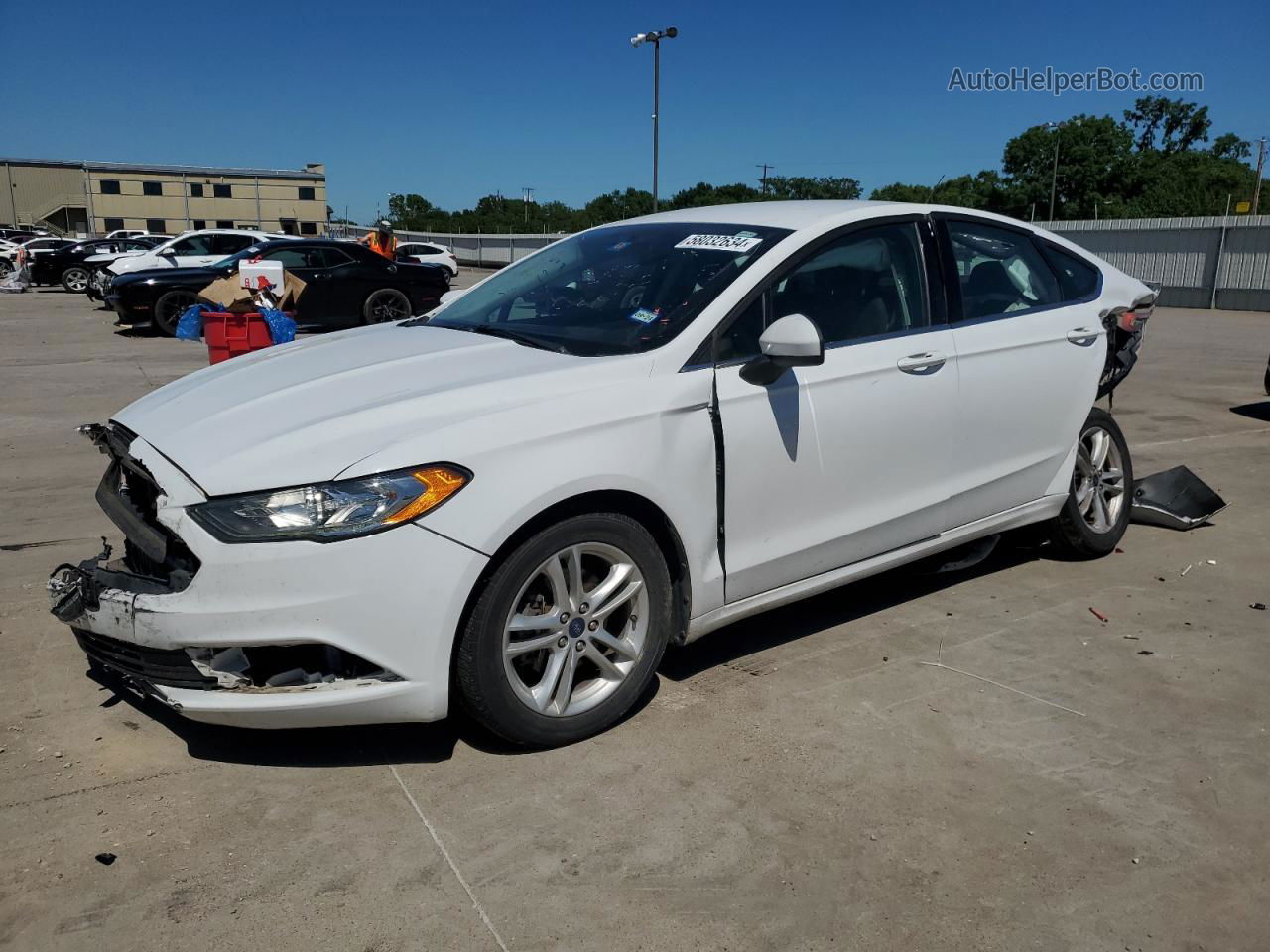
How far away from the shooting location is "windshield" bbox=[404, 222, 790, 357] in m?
3.61

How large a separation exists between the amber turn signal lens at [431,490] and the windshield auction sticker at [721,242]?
5.00 ft

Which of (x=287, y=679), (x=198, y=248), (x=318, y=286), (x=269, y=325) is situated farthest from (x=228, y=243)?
(x=287, y=679)

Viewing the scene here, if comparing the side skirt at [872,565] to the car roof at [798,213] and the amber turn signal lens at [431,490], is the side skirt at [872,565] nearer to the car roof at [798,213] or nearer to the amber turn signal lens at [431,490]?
the amber turn signal lens at [431,490]

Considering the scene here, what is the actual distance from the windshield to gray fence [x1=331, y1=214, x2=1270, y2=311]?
2526cm

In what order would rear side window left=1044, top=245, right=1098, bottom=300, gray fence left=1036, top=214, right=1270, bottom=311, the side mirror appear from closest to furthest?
the side mirror → rear side window left=1044, top=245, right=1098, bottom=300 → gray fence left=1036, top=214, right=1270, bottom=311

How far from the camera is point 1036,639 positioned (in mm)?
4297

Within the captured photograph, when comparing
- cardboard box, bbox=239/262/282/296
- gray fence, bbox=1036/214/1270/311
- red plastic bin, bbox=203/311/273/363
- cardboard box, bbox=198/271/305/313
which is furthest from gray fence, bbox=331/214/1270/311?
red plastic bin, bbox=203/311/273/363

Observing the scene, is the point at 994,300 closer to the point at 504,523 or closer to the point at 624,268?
the point at 624,268

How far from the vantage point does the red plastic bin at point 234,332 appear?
1003cm

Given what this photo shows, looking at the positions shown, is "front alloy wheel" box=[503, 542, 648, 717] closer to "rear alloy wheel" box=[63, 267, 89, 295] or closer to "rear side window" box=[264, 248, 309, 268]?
"rear side window" box=[264, 248, 309, 268]

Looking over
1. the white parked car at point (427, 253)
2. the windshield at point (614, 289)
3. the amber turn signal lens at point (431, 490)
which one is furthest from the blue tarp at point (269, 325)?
the white parked car at point (427, 253)

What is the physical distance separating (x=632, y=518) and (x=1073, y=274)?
114 inches

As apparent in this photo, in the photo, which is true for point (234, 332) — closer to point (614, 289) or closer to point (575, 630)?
point (614, 289)

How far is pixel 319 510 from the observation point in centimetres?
282
